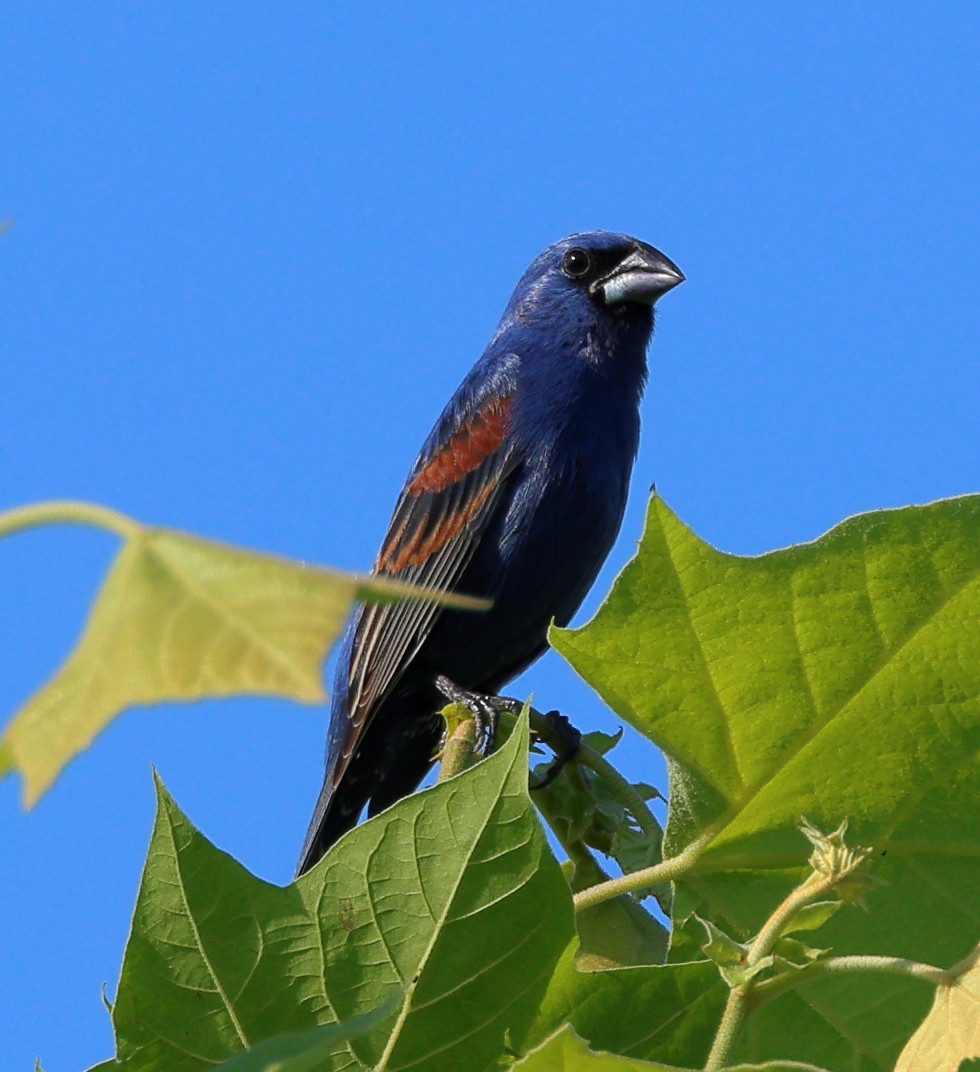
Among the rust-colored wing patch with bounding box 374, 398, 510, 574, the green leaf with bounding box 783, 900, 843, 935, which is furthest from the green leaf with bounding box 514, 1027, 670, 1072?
the rust-colored wing patch with bounding box 374, 398, 510, 574

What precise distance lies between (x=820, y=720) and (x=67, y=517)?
1.31 metres

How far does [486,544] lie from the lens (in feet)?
18.3

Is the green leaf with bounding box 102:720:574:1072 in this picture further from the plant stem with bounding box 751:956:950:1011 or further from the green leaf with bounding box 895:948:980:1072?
the green leaf with bounding box 895:948:980:1072

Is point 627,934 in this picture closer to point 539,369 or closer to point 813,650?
point 813,650

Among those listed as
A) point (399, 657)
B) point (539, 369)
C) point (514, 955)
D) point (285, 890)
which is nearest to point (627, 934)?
point (514, 955)

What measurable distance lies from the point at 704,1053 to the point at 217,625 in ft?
3.96

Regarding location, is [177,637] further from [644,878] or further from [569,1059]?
[644,878]

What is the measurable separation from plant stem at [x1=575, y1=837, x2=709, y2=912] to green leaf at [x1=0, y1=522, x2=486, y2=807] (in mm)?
1085

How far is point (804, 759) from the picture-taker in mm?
1961

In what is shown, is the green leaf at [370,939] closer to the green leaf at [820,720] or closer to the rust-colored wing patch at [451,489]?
the green leaf at [820,720]

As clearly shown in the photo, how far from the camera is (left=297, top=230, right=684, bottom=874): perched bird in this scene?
215 inches

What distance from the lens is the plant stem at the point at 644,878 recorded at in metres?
1.85

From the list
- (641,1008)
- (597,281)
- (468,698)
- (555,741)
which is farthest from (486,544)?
(641,1008)

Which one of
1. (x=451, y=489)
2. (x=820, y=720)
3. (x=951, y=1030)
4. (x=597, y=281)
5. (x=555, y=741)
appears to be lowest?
(x=951, y=1030)
